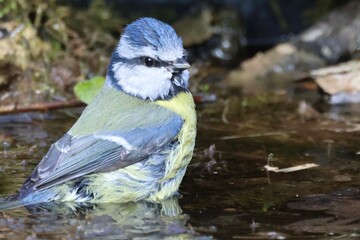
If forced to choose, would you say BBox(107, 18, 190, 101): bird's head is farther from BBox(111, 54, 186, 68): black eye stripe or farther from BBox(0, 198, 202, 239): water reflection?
BBox(0, 198, 202, 239): water reflection

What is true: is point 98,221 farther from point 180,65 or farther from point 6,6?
point 6,6

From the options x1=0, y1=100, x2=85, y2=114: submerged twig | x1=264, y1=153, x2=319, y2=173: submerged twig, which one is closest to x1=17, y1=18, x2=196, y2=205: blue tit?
x1=264, y1=153, x2=319, y2=173: submerged twig

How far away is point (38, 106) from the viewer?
5.47 meters

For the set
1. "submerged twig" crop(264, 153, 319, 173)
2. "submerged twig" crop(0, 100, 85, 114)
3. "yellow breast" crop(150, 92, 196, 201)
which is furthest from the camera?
"submerged twig" crop(0, 100, 85, 114)

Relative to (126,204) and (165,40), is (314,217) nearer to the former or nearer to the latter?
(126,204)

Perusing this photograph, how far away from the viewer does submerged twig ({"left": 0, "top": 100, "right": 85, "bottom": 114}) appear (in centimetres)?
537

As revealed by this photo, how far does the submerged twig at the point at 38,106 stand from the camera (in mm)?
5374

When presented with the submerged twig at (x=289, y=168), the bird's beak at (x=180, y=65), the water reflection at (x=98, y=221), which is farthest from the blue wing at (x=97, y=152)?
the submerged twig at (x=289, y=168)

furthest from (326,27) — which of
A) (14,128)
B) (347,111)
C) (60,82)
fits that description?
(14,128)

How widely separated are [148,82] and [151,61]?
0.36 feet

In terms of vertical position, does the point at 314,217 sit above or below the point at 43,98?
below

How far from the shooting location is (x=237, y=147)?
461 cm

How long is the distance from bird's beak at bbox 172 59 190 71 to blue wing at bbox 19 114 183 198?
0.23 m

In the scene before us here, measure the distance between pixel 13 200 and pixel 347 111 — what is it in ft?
9.03
